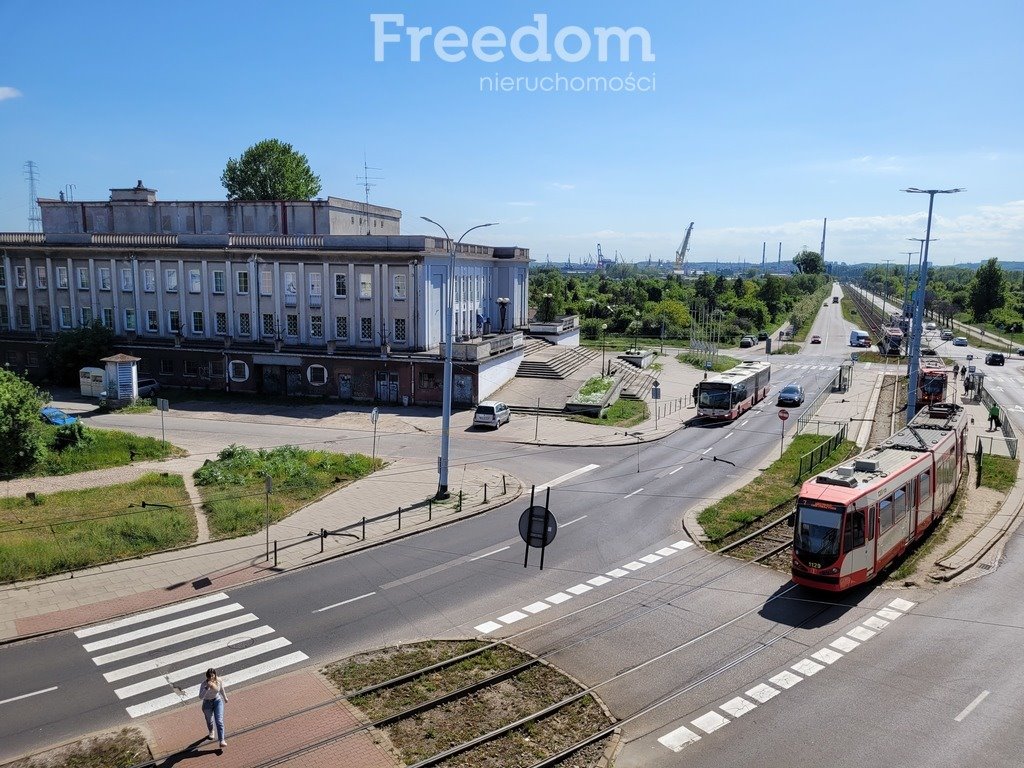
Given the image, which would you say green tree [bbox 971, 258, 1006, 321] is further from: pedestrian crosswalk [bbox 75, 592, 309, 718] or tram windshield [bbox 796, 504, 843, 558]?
pedestrian crosswalk [bbox 75, 592, 309, 718]

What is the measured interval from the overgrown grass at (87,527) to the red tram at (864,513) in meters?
19.3

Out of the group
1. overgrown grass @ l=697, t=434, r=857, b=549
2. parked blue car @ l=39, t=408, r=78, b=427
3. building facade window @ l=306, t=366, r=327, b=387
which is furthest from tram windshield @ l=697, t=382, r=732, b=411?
parked blue car @ l=39, t=408, r=78, b=427

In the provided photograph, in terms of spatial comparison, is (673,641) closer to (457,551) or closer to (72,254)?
(457,551)

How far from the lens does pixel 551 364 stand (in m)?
59.1

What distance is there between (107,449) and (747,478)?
95.7ft

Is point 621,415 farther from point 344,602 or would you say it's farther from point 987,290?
point 987,290

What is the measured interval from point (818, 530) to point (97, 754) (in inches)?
670

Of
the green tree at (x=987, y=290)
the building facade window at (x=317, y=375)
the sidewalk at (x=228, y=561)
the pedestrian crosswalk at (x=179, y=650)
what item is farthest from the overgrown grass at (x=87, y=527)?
the green tree at (x=987, y=290)

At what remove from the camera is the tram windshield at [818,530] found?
20.0 meters

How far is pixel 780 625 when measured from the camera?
1947 centimetres

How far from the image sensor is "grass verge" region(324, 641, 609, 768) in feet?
46.0

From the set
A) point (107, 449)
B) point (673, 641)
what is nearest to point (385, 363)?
point (107, 449)

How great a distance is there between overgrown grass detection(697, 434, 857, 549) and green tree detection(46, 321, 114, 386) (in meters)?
45.6

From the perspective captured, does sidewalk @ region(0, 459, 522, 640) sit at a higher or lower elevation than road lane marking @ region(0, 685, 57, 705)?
lower
